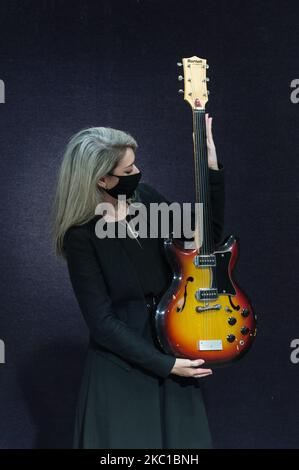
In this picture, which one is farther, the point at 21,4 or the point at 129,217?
the point at 21,4

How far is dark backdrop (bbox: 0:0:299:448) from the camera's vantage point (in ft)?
9.40

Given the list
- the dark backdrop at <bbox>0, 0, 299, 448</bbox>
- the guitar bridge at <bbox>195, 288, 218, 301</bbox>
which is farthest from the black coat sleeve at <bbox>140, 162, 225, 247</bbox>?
the dark backdrop at <bbox>0, 0, 299, 448</bbox>

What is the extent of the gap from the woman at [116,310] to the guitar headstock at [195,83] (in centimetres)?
24

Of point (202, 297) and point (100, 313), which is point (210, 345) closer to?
point (202, 297)

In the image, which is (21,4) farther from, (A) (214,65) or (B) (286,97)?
(B) (286,97)

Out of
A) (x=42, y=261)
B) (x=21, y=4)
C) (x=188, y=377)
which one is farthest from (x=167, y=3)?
(x=188, y=377)

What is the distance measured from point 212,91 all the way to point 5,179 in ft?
3.23

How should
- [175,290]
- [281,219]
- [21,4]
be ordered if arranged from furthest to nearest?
[281,219] < [21,4] < [175,290]

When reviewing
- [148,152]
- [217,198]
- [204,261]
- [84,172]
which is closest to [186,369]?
[204,261]

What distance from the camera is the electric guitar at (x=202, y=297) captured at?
198cm

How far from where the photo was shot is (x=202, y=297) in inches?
79.0

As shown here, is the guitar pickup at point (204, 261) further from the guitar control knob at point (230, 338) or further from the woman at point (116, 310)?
the guitar control knob at point (230, 338)

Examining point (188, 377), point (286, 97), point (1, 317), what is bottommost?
point (188, 377)

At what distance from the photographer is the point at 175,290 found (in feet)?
6.53
